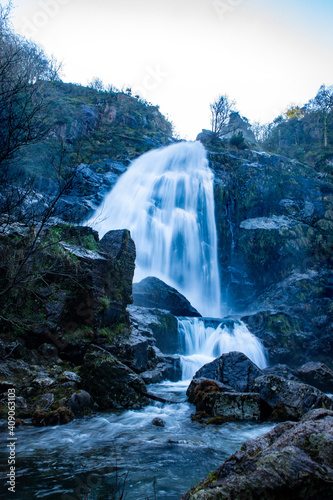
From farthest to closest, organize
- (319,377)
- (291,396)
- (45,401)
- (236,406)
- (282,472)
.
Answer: (319,377) → (291,396) → (236,406) → (45,401) → (282,472)

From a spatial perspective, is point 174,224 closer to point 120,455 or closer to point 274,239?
point 274,239

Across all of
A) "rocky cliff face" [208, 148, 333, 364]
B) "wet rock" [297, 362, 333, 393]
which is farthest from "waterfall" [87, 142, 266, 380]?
"wet rock" [297, 362, 333, 393]

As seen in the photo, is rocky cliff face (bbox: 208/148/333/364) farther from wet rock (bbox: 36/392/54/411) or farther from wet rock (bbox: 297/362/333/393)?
wet rock (bbox: 36/392/54/411)

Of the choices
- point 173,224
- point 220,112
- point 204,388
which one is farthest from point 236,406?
point 220,112

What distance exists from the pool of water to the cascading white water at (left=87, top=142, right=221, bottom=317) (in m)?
14.2

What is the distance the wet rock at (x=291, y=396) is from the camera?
6551mm

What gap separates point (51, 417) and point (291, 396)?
17.7ft

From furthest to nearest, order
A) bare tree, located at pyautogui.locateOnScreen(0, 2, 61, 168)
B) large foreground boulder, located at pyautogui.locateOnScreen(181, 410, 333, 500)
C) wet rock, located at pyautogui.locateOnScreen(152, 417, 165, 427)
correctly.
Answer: wet rock, located at pyautogui.locateOnScreen(152, 417, 165, 427) < bare tree, located at pyautogui.locateOnScreen(0, 2, 61, 168) < large foreground boulder, located at pyautogui.locateOnScreen(181, 410, 333, 500)

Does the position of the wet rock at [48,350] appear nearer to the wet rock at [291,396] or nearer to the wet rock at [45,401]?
the wet rock at [45,401]

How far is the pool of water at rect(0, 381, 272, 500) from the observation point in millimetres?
3123

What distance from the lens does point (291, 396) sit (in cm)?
687

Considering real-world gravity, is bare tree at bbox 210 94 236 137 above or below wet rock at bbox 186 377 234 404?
above

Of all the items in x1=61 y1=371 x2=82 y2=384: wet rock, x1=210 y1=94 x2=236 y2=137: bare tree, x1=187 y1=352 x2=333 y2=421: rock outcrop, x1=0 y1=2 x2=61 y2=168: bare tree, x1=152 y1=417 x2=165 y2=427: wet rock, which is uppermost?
x1=210 y1=94 x2=236 y2=137: bare tree

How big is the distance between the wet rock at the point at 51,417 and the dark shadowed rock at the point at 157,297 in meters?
10.7
